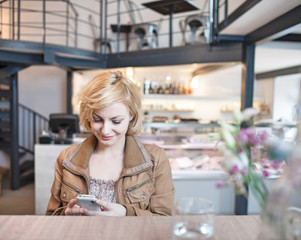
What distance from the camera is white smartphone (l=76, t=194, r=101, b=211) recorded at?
1267 millimetres

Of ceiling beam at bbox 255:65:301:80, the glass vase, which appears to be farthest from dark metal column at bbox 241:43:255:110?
the glass vase

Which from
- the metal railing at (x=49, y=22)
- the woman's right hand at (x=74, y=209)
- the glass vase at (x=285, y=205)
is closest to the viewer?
the glass vase at (x=285, y=205)

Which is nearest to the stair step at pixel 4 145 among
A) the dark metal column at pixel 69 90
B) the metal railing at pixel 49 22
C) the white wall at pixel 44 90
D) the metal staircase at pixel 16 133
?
the metal staircase at pixel 16 133

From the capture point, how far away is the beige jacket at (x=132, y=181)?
5.06ft

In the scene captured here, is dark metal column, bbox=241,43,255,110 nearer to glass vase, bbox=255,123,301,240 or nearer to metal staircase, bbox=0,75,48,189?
glass vase, bbox=255,123,301,240

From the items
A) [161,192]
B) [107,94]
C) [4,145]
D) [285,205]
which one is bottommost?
[4,145]

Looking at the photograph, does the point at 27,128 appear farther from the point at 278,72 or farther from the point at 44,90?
the point at 278,72

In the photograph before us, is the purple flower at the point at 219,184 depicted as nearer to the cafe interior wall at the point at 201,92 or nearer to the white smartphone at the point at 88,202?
the white smartphone at the point at 88,202

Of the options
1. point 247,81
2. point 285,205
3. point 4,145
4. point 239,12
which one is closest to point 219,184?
point 285,205

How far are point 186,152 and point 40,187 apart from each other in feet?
7.14

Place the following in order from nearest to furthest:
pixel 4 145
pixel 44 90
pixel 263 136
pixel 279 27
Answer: pixel 263 136, pixel 279 27, pixel 4 145, pixel 44 90

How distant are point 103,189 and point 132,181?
0.18 metres

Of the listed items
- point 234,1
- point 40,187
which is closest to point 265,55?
point 234,1

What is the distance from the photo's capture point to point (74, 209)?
139cm
